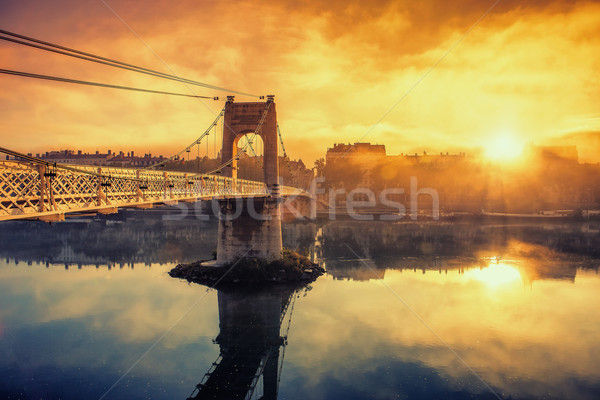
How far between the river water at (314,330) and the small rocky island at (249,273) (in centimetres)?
144

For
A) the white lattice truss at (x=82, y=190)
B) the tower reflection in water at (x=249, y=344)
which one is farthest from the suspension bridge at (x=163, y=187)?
the tower reflection in water at (x=249, y=344)

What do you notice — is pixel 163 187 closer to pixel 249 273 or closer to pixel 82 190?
pixel 82 190

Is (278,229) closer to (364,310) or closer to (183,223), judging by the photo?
(364,310)

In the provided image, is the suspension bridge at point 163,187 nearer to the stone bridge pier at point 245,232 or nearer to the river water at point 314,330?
the stone bridge pier at point 245,232

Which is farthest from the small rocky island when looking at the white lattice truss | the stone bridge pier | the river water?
the white lattice truss

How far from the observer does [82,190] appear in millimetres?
12391

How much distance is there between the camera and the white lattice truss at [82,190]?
9625 millimetres

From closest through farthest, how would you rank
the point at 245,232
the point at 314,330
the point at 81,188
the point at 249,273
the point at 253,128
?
the point at 81,188, the point at 314,330, the point at 249,273, the point at 245,232, the point at 253,128

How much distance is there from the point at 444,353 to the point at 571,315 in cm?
1110

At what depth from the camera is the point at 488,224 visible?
7394 cm

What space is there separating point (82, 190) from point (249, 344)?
12.1m

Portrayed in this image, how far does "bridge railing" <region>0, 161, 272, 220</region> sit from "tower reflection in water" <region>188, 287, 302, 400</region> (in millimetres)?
7738

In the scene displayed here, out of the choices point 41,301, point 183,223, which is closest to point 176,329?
point 41,301

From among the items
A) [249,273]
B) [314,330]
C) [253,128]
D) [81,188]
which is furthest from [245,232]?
[81,188]
